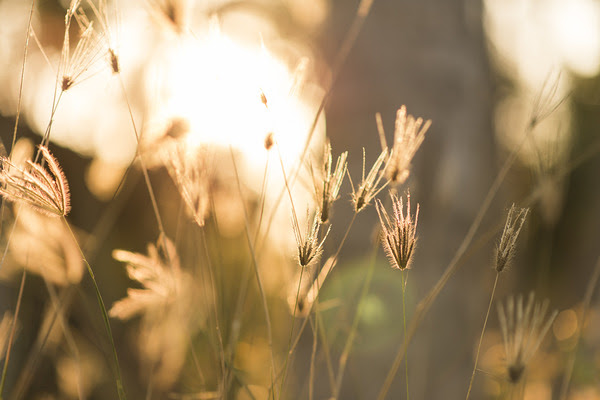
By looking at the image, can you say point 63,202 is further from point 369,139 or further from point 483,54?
point 483,54

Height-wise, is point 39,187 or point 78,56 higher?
point 78,56

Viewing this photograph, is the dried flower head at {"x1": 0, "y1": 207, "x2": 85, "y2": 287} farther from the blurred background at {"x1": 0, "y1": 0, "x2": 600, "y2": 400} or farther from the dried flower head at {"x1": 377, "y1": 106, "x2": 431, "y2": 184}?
the dried flower head at {"x1": 377, "y1": 106, "x2": 431, "y2": 184}

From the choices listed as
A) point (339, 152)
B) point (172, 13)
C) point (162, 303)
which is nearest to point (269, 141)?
point (172, 13)

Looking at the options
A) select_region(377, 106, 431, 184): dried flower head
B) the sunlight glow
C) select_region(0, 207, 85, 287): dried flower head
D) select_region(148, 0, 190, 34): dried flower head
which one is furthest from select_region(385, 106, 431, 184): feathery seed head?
select_region(0, 207, 85, 287): dried flower head

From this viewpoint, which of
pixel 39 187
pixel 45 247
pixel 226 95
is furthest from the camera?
pixel 45 247

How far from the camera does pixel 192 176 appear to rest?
54 centimetres

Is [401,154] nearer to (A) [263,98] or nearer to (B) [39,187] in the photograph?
(A) [263,98]

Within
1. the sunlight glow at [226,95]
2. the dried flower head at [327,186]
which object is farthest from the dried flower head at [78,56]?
the dried flower head at [327,186]

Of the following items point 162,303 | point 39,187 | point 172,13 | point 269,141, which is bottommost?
point 162,303

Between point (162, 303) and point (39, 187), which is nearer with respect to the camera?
point (39, 187)

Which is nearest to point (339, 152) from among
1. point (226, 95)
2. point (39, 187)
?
point (226, 95)

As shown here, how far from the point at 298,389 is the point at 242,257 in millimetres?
1277

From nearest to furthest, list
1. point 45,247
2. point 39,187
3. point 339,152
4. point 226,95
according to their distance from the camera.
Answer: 1. point 39,187
2. point 226,95
3. point 45,247
4. point 339,152

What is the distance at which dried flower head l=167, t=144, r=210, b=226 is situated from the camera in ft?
1.69
